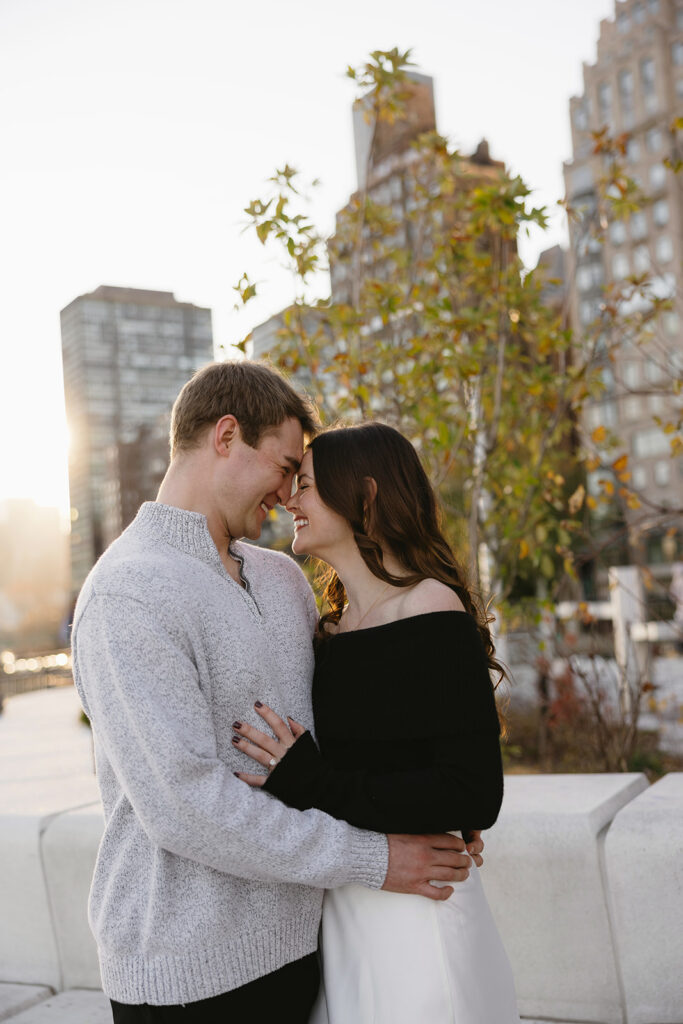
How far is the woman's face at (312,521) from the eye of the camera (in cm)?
240

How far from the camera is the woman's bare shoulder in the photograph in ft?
7.33

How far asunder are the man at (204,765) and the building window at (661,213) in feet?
214

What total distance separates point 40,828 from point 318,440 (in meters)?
2.35

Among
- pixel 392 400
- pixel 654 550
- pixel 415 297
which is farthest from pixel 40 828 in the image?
pixel 654 550

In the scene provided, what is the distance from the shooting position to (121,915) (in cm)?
199

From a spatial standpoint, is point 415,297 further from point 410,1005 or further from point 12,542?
point 12,542

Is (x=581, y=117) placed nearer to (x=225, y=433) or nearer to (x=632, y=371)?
(x=632, y=371)

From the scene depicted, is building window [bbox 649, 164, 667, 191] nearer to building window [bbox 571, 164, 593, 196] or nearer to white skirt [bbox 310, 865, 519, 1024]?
building window [bbox 571, 164, 593, 196]

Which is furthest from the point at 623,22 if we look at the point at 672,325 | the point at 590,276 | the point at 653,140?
the point at 672,325

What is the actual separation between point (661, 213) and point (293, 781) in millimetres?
66508

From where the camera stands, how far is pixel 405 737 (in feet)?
7.05

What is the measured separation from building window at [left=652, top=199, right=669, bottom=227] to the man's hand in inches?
2572

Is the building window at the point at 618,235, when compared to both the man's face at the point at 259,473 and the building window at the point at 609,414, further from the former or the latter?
the man's face at the point at 259,473

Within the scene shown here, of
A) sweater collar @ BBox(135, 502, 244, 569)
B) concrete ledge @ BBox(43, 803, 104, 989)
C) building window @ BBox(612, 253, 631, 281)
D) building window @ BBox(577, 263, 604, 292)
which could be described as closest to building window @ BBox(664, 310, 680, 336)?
building window @ BBox(612, 253, 631, 281)
